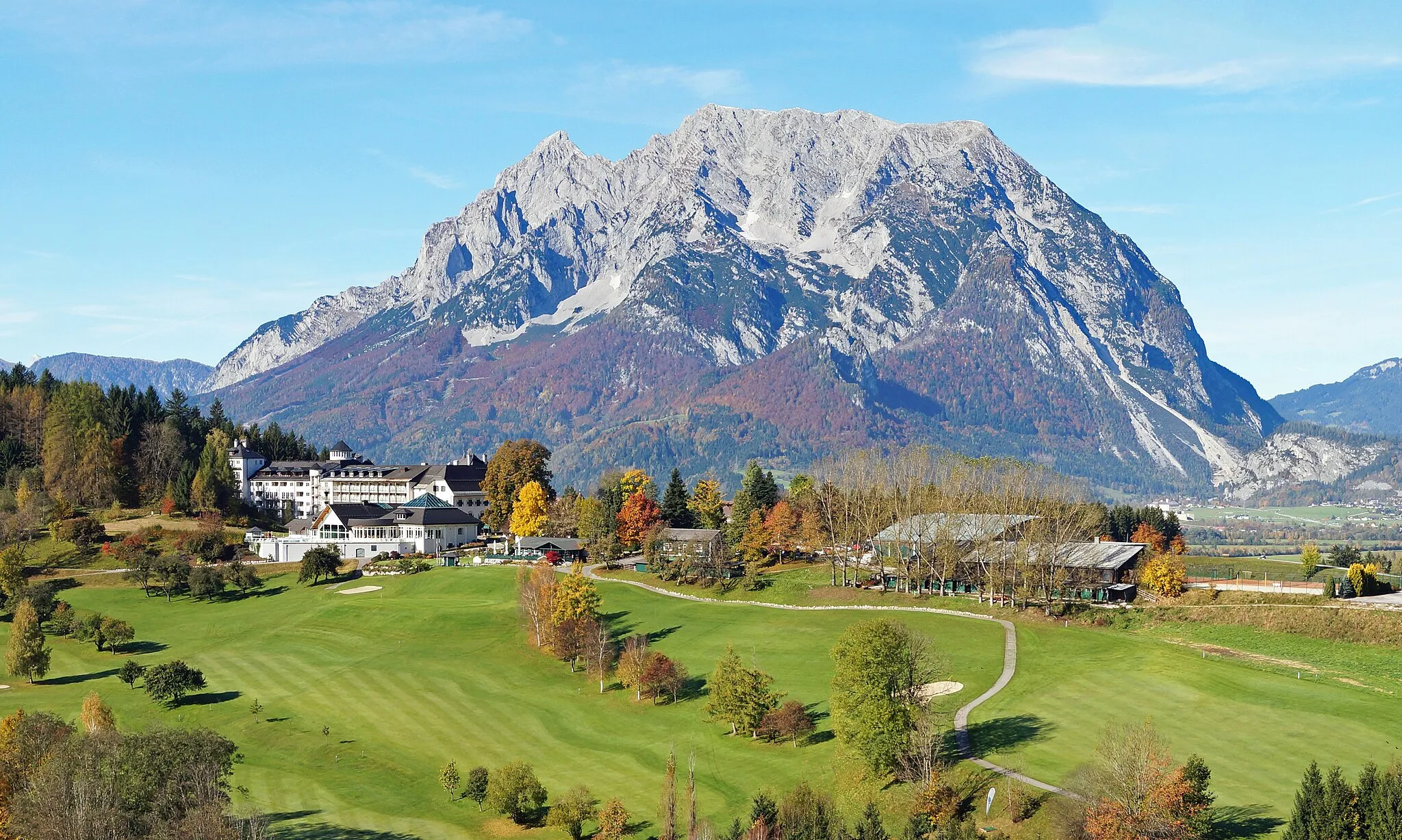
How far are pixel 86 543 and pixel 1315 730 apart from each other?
438 ft

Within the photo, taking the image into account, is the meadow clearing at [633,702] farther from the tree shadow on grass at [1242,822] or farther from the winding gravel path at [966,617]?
the winding gravel path at [966,617]

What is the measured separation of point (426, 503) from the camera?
168000 millimetres

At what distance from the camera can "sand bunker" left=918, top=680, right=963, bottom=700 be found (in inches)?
3255

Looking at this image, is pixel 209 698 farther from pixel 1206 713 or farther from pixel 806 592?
pixel 1206 713

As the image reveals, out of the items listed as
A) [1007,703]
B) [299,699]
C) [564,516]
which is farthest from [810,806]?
[564,516]

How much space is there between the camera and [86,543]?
14550 cm

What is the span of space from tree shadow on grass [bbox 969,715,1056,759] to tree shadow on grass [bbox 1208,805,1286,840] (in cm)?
1338

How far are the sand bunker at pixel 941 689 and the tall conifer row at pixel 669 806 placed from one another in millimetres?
19872

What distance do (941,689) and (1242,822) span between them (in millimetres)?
27366

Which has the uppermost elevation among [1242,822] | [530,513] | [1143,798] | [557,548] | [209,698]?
[530,513]

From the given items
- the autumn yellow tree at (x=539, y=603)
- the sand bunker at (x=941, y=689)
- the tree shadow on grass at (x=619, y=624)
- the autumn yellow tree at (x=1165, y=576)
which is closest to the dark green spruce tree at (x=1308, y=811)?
the sand bunker at (x=941, y=689)

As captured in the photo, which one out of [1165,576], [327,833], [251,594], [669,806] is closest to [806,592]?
[1165,576]

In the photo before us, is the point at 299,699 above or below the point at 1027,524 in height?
below

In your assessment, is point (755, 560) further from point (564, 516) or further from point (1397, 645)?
point (1397, 645)
